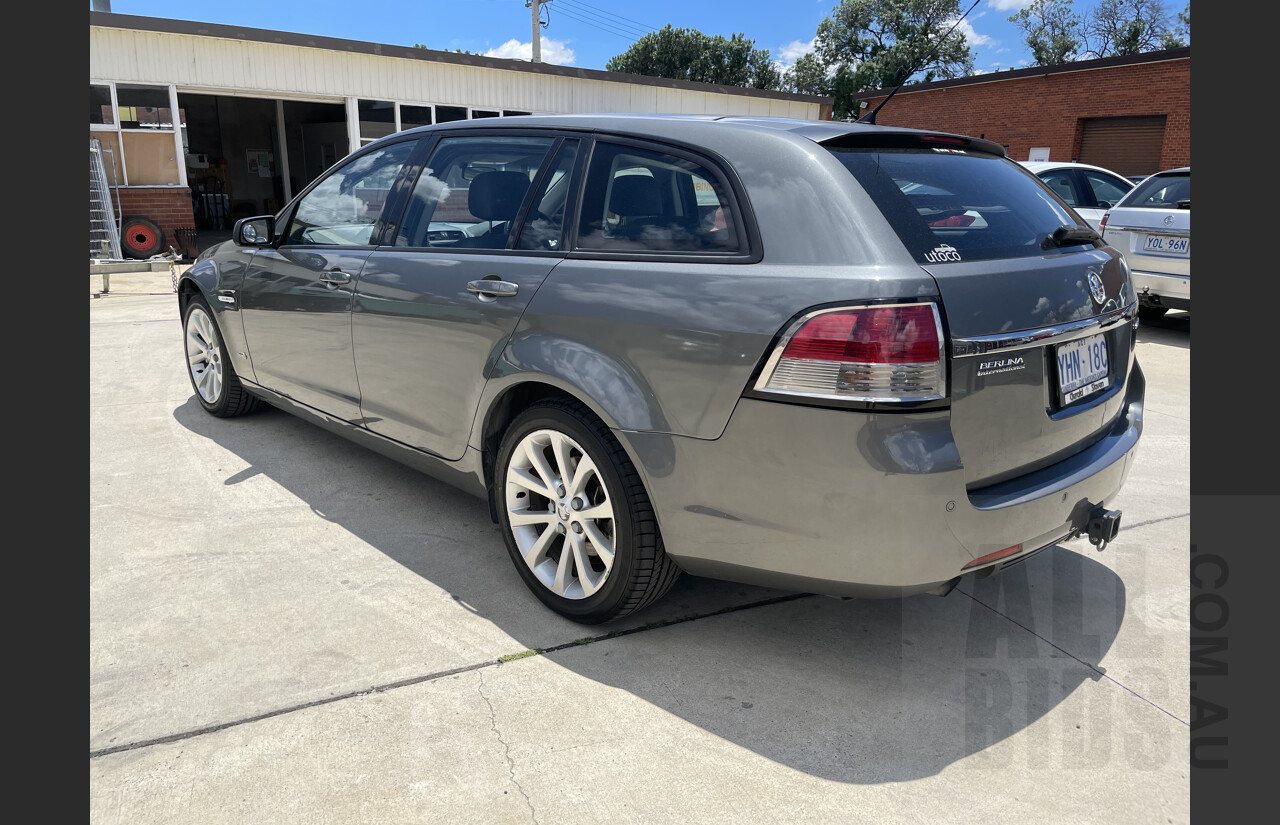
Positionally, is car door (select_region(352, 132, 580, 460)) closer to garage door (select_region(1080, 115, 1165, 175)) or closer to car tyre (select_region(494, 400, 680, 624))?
car tyre (select_region(494, 400, 680, 624))

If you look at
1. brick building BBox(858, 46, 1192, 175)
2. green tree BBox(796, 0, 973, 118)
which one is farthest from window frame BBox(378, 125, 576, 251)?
green tree BBox(796, 0, 973, 118)

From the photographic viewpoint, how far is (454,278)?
126 inches

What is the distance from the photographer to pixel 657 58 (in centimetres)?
5531

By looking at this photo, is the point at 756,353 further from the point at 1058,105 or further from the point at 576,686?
the point at 1058,105

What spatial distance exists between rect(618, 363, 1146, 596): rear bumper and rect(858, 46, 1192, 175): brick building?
811 inches

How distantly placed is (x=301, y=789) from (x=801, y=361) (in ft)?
5.49

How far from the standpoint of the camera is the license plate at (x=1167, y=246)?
7.93 m

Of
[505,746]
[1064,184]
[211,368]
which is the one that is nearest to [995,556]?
[505,746]

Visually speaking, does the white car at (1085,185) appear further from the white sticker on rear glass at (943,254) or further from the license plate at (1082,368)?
the white sticker on rear glass at (943,254)

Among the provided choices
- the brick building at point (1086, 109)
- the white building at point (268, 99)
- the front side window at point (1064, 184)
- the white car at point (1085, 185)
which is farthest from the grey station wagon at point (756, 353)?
the brick building at point (1086, 109)

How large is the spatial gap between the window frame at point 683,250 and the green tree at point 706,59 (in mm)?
54671

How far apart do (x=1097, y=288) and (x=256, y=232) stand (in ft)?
12.7
